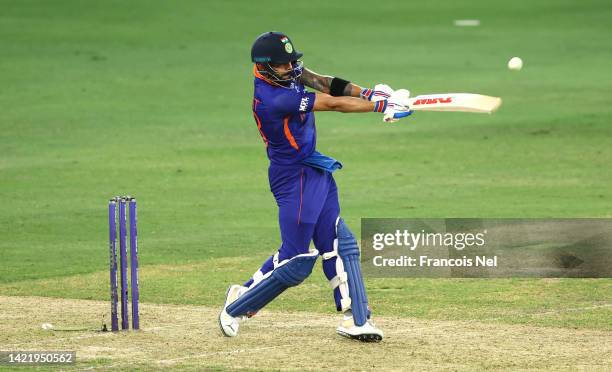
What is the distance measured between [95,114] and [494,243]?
12369mm

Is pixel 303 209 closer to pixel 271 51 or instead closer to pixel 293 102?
pixel 293 102

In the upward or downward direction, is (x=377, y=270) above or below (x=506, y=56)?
below

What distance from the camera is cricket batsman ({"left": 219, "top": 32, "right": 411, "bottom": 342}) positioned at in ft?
31.3

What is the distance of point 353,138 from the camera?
73.0 ft

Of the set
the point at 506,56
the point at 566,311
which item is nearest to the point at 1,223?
the point at 566,311

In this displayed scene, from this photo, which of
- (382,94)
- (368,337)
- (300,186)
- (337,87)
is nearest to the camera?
(382,94)

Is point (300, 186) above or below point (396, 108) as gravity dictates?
below

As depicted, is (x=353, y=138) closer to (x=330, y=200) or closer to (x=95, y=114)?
(x=95, y=114)

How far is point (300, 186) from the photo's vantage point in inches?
Answer: 385

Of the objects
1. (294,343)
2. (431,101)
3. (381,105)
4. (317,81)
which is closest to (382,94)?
(381,105)

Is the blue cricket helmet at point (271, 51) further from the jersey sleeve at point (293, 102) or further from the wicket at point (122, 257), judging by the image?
the wicket at point (122, 257)

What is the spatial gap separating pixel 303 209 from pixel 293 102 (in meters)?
0.78

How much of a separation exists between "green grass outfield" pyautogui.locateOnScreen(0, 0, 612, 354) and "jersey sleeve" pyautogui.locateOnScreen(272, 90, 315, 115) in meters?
2.24

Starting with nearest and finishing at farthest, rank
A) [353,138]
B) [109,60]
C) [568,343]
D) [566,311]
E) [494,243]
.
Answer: [568,343], [566,311], [494,243], [353,138], [109,60]
